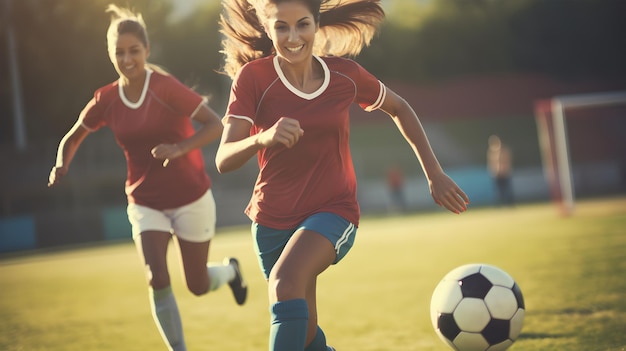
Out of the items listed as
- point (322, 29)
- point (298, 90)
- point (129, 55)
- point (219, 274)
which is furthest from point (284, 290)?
point (219, 274)

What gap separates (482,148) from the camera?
1485 inches

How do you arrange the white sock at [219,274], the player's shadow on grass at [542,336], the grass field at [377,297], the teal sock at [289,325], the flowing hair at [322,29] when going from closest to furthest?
1. the teal sock at [289,325]
2. the flowing hair at [322,29]
3. the player's shadow on grass at [542,336]
4. the grass field at [377,297]
5. the white sock at [219,274]

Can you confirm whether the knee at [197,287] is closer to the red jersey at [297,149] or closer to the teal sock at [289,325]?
the red jersey at [297,149]

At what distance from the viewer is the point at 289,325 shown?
3.60 m

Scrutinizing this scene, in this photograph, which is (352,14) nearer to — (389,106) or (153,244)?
(389,106)

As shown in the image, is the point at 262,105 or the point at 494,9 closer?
the point at 262,105

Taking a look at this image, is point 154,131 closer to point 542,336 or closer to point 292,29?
point 292,29

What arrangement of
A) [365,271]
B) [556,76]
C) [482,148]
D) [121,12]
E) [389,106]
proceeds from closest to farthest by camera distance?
1. [389,106]
2. [121,12]
3. [365,271]
4. [482,148]
5. [556,76]

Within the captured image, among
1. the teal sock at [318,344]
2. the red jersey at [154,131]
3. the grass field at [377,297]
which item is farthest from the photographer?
the grass field at [377,297]

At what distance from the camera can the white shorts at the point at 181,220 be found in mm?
5625

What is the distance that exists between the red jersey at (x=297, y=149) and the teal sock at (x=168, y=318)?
155 centimetres

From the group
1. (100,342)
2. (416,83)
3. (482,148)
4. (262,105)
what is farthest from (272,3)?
(416,83)

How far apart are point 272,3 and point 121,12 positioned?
250cm

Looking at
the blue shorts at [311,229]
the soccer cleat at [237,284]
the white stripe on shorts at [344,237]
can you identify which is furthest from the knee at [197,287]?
the white stripe on shorts at [344,237]
